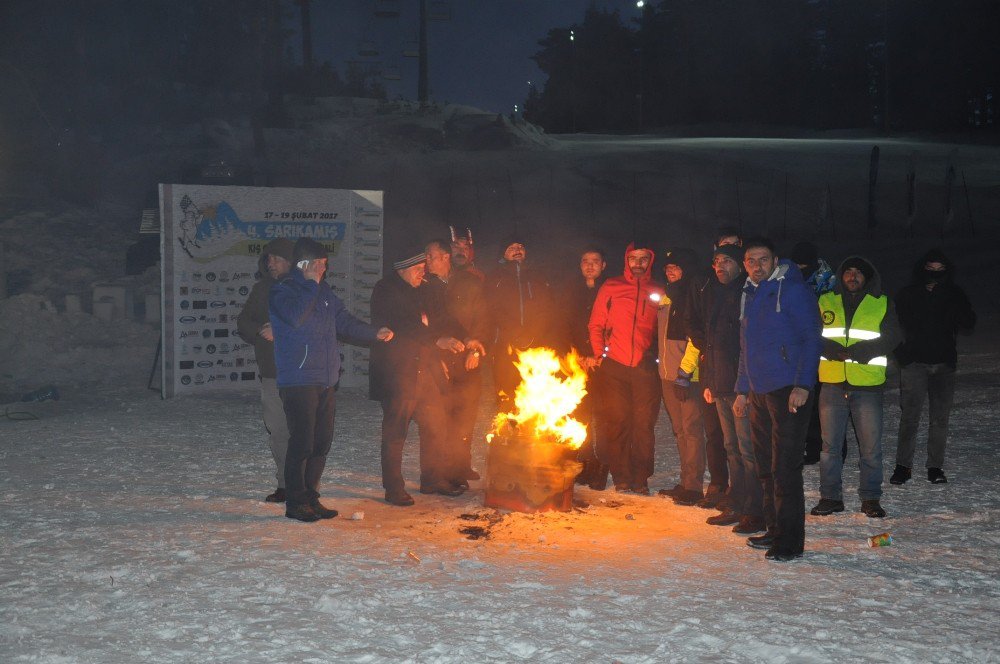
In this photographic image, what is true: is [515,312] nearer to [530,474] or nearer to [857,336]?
[530,474]

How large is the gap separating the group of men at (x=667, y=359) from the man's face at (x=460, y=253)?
1 cm

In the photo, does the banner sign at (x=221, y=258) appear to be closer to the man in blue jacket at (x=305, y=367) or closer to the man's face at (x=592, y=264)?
the man's face at (x=592, y=264)

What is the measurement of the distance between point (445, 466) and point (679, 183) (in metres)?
28.4

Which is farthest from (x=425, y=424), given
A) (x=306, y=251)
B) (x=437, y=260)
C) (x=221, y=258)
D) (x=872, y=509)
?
(x=221, y=258)

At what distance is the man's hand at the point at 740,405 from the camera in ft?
23.2

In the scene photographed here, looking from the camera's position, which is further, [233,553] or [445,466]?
[445,466]

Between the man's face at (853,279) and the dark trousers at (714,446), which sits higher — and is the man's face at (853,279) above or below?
above

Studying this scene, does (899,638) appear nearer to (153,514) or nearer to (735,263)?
(735,263)

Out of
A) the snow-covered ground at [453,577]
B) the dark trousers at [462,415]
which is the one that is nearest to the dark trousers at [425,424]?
the dark trousers at [462,415]

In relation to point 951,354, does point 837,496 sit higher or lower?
lower

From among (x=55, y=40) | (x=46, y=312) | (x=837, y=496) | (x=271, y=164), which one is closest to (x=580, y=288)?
(x=837, y=496)

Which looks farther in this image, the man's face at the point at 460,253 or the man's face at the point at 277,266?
the man's face at the point at 460,253

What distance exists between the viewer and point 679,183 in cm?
3531

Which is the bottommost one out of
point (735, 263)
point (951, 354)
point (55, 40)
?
point (951, 354)
